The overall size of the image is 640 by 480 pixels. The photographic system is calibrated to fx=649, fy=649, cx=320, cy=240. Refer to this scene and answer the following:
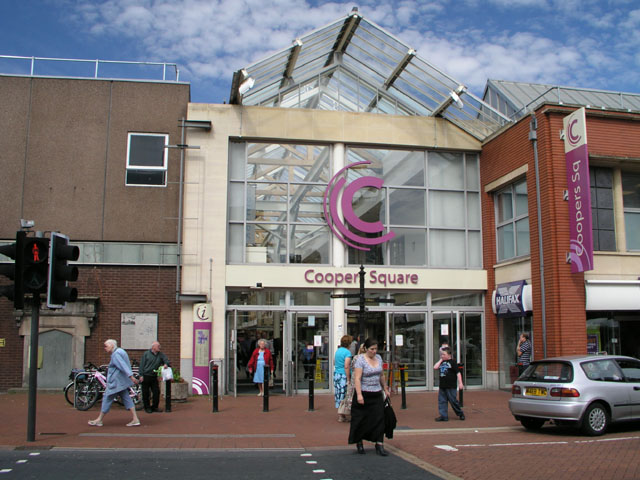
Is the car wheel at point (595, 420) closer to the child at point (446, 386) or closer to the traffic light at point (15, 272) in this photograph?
the child at point (446, 386)

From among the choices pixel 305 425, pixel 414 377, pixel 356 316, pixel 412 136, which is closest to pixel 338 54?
pixel 412 136

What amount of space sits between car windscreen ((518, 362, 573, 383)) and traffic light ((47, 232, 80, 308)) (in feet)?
25.8

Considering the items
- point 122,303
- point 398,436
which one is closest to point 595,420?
point 398,436

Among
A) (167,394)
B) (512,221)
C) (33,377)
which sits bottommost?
(167,394)

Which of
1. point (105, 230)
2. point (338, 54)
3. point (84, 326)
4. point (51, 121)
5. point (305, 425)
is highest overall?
point (338, 54)

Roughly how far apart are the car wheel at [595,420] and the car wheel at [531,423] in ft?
3.67

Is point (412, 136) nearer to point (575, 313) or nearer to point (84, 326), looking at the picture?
point (575, 313)

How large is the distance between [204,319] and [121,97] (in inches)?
272

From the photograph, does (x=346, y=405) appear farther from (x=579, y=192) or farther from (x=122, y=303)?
(x=122, y=303)

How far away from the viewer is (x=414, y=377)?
62.9ft

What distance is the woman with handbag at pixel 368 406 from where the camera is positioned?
913 centimetres

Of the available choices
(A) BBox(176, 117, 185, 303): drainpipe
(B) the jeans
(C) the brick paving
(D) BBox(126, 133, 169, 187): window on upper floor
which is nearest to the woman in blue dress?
(C) the brick paving

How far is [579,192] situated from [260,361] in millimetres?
9220

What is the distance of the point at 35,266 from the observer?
10.0m
